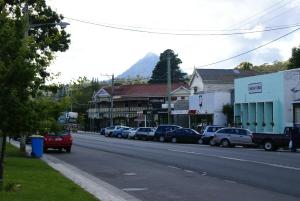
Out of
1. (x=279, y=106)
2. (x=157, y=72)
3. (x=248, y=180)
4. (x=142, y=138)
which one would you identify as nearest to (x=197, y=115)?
(x=142, y=138)

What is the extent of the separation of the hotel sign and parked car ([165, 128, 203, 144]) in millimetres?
7230

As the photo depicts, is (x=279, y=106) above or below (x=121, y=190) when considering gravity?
above

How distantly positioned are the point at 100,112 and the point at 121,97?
14268 mm

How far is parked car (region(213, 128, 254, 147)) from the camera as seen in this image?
4309 cm

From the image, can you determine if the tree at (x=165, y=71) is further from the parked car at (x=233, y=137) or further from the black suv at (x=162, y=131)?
the parked car at (x=233, y=137)

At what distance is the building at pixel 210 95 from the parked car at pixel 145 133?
8.27 meters

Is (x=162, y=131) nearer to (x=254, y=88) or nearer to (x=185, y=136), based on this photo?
(x=185, y=136)

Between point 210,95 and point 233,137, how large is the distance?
21.2 metres

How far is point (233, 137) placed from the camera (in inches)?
1705

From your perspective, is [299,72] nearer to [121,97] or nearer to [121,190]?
[121,190]

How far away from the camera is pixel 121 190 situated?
15117 millimetres

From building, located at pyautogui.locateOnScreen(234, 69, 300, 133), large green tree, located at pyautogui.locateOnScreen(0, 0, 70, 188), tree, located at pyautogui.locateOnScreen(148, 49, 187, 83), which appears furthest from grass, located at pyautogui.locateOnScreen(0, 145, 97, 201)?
tree, located at pyautogui.locateOnScreen(148, 49, 187, 83)

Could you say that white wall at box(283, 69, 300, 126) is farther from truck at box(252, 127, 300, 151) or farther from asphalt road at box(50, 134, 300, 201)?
asphalt road at box(50, 134, 300, 201)

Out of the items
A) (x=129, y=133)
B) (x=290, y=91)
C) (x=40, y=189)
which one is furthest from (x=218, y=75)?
(x=40, y=189)
